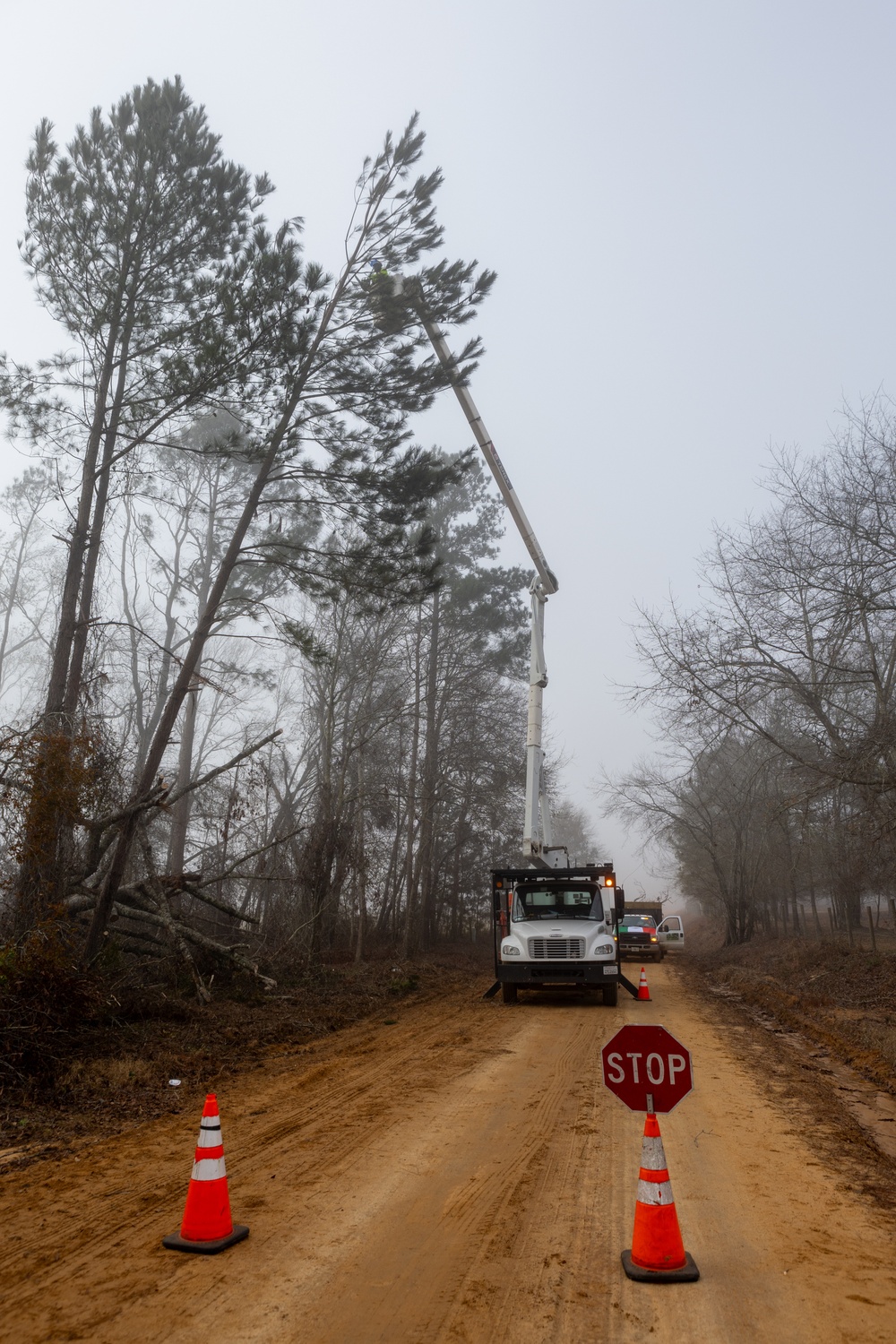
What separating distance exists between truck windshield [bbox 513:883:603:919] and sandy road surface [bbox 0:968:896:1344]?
7.97 m

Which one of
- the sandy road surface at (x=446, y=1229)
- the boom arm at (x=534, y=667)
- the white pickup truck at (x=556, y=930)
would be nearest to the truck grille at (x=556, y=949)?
the white pickup truck at (x=556, y=930)

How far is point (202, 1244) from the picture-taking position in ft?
15.3

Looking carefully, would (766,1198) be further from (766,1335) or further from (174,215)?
(174,215)

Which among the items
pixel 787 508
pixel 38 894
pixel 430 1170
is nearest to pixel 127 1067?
pixel 38 894

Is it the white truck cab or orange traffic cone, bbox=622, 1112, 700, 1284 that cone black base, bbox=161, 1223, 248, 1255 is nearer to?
orange traffic cone, bbox=622, 1112, 700, 1284

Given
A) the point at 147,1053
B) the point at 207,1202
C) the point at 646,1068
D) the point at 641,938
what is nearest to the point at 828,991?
the point at 147,1053

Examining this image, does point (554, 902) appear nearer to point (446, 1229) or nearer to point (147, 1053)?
point (147, 1053)

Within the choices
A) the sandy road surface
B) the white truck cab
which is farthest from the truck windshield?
the white truck cab

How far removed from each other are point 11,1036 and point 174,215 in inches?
439

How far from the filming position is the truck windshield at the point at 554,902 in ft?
55.3

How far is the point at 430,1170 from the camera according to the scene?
6.21 m

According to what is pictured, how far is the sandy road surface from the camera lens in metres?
3.97

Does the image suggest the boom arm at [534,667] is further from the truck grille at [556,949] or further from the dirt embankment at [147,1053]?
the dirt embankment at [147,1053]

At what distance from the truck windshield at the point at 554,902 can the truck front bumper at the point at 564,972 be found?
47.7 inches
